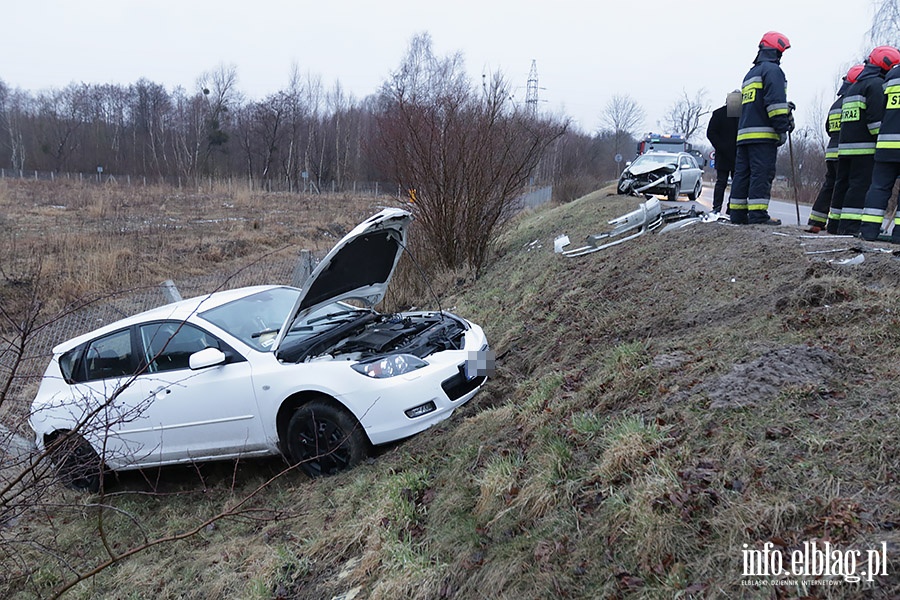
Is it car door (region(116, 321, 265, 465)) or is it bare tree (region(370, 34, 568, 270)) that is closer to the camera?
car door (region(116, 321, 265, 465))

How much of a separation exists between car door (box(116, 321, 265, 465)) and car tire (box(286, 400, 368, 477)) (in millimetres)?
330

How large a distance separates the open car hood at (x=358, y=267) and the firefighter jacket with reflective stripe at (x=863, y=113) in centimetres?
510

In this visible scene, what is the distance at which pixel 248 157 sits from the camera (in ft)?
196

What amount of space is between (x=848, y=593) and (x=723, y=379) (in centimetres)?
151

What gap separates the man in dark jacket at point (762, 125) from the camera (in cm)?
671

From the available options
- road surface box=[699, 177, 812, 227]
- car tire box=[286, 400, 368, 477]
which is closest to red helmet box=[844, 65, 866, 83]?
road surface box=[699, 177, 812, 227]

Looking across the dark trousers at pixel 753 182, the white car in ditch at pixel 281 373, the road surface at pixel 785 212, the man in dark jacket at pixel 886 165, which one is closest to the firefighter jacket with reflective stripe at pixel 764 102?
the dark trousers at pixel 753 182

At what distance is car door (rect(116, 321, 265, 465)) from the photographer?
4.64 m

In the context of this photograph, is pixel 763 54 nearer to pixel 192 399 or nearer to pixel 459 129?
pixel 459 129

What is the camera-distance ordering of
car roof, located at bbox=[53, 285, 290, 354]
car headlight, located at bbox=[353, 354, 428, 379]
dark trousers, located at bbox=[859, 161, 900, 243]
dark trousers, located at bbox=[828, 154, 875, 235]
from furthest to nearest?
dark trousers, located at bbox=[828, 154, 875, 235]
dark trousers, located at bbox=[859, 161, 900, 243]
car roof, located at bbox=[53, 285, 290, 354]
car headlight, located at bbox=[353, 354, 428, 379]

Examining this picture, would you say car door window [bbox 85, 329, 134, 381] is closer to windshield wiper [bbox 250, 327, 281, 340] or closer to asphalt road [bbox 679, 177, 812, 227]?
windshield wiper [bbox 250, 327, 281, 340]

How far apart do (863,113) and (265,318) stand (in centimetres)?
663

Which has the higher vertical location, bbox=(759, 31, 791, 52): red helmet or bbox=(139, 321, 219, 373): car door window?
bbox=(759, 31, 791, 52): red helmet

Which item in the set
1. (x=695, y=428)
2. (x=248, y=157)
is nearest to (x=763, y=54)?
(x=695, y=428)
